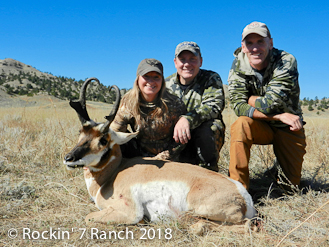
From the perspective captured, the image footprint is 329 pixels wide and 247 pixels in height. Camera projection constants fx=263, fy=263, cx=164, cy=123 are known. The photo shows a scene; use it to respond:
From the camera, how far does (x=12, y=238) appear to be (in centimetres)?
342

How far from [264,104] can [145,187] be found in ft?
8.44

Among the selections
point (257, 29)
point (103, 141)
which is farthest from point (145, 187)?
point (257, 29)

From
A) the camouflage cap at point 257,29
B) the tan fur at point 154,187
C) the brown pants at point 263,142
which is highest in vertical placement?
the camouflage cap at point 257,29

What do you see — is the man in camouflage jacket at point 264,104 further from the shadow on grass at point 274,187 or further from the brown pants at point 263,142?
the shadow on grass at point 274,187

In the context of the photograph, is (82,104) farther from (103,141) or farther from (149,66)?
(149,66)

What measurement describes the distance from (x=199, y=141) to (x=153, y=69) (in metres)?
1.72

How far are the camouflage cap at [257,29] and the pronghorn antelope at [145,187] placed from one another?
2640mm

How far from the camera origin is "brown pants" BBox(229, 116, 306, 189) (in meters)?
4.54

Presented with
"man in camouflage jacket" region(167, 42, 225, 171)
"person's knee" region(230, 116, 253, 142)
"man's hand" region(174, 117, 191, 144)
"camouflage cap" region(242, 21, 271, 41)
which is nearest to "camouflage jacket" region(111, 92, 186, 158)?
"man in camouflage jacket" region(167, 42, 225, 171)

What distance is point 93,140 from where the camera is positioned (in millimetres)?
3924

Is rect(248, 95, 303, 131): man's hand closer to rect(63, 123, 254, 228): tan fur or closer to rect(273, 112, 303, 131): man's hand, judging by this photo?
rect(273, 112, 303, 131): man's hand

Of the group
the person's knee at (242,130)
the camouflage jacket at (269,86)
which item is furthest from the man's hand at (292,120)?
the person's knee at (242,130)

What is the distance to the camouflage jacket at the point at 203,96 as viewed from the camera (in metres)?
5.11

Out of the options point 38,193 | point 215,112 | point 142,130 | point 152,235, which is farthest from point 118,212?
point 215,112
